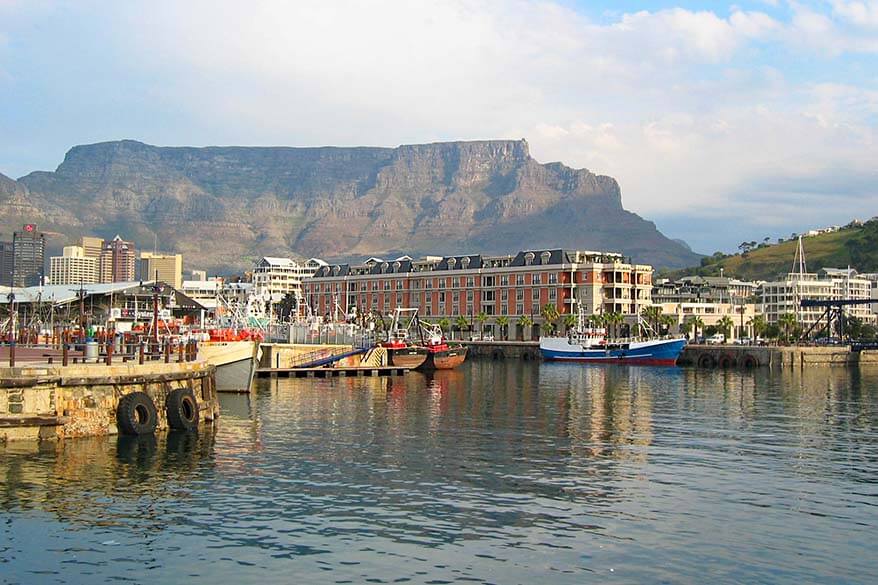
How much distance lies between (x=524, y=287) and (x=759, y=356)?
5244 centimetres

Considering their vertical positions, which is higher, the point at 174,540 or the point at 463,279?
the point at 463,279

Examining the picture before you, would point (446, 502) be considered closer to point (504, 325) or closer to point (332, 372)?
point (332, 372)

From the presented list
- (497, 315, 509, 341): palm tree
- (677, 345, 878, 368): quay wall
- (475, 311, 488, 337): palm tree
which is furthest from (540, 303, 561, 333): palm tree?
(677, 345, 878, 368): quay wall

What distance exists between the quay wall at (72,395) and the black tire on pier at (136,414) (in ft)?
1.10

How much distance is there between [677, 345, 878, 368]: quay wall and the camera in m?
138

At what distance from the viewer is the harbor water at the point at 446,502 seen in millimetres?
23802

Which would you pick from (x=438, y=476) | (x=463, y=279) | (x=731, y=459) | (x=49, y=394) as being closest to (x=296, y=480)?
(x=438, y=476)

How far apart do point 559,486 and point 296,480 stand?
9571mm

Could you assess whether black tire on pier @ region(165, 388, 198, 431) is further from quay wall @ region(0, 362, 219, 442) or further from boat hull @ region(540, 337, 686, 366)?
boat hull @ region(540, 337, 686, 366)

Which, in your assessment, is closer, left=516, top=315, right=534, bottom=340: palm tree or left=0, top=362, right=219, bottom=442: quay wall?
left=0, top=362, right=219, bottom=442: quay wall

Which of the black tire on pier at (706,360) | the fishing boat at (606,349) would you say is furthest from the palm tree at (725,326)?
the black tire on pier at (706,360)

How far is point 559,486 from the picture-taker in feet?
111

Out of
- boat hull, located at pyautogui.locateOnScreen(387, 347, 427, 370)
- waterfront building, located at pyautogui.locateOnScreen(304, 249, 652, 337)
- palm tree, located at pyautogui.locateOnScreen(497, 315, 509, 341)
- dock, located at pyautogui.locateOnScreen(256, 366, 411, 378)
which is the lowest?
dock, located at pyautogui.locateOnScreen(256, 366, 411, 378)

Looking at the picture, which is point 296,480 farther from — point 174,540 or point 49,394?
point 49,394
